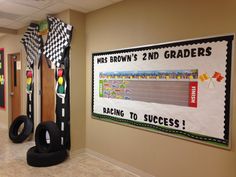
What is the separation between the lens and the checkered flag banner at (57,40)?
360cm

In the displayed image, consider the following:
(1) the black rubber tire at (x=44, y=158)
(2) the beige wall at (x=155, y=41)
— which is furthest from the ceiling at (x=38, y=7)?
(1) the black rubber tire at (x=44, y=158)

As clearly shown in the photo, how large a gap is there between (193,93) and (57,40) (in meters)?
A: 2.69

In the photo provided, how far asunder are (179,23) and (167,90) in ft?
2.84

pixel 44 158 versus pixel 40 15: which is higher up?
pixel 40 15

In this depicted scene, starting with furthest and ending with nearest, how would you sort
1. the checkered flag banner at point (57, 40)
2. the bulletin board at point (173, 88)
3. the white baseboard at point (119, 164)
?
the checkered flag banner at point (57, 40) < the white baseboard at point (119, 164) < the bulletin board at point (173, 88)

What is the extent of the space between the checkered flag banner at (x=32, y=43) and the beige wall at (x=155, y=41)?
129 centimetres

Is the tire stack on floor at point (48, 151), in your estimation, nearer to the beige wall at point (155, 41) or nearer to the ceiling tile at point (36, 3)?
the beige wall at point (155, 41)

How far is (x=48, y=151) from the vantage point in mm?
3422

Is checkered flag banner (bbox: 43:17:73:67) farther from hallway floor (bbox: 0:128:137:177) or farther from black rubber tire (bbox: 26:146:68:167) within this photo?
hallway floor (bbox: 0:128:137:177)

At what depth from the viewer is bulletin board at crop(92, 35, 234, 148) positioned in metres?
2.17

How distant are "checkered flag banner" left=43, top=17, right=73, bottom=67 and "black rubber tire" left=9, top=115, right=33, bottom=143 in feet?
5.42

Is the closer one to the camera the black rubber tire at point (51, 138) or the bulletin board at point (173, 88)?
the bulletin board at point (173, 88)

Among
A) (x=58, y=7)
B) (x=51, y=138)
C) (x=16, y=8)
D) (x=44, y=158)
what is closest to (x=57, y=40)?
(x=58, y=7)

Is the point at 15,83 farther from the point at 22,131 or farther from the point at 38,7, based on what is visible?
the point at 38,7
